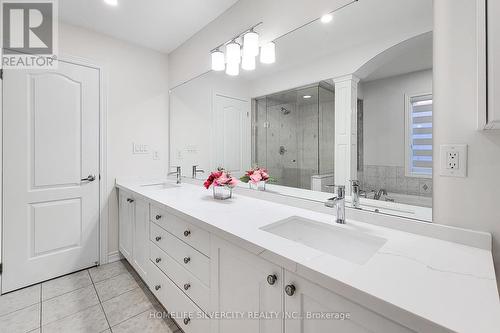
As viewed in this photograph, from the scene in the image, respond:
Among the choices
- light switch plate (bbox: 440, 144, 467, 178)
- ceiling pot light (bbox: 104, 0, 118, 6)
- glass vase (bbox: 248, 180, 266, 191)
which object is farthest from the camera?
ceiling pot light (bbox: 104, 0, 118, 6)

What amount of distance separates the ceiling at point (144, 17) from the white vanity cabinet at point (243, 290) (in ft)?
6.38

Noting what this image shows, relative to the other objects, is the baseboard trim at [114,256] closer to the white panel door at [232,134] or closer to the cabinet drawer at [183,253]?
the cabinet drawer at [183,253]

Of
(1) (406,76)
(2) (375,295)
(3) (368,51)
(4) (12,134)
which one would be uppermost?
(3) (368,51)

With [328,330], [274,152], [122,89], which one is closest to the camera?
[328,330]

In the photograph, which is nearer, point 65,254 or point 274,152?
point 274,152

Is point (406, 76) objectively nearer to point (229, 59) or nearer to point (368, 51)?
point (368, 51)

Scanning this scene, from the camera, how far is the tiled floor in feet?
4.96

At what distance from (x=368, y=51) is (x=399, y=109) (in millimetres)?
358

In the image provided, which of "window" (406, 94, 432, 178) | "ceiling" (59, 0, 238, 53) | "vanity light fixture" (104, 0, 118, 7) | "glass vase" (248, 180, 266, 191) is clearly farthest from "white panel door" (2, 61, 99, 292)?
"window" (406, 94, 432, 178)

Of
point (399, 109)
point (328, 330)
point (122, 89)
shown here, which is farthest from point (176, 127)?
point (328, 330)

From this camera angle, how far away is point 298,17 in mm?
1469

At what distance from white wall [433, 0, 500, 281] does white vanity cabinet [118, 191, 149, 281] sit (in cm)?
183

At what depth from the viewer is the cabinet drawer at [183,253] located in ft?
3.80

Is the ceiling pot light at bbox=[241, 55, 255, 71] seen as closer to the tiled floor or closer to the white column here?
the white column
